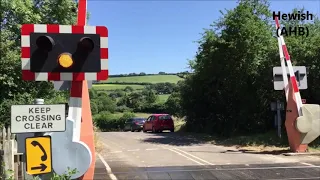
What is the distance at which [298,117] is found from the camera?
1439cm

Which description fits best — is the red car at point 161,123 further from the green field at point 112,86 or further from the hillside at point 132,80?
the green field at point 112,86

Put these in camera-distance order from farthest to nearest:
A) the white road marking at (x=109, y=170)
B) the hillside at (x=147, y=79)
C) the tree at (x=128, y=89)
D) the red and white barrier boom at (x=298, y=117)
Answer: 1. the hillside at (x=147, y=79)
2. the tree at (x=128, y=89)
3. the red and white barrier boom at (x=298, y=117)
4. the white road marking at (x=109, y=170)

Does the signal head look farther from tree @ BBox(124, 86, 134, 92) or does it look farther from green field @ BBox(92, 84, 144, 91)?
green field @ BBox(92, 84, 144, 91)

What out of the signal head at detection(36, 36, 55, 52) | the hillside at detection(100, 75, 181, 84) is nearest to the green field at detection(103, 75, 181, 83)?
the hillside at detection(100, 75, 181, 84)

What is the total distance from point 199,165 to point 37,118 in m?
8.15

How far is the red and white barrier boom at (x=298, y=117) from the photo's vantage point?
14.4 m

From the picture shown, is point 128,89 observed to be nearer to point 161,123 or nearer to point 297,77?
point 161,123

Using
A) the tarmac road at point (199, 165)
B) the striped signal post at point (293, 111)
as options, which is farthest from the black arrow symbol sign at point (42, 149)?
the striped signal post at point (293, 111)

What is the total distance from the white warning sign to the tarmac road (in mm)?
5472

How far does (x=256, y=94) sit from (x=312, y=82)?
2.94m

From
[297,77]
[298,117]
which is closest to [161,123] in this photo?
[297,77]

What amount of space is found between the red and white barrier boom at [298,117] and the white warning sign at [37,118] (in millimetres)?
11585

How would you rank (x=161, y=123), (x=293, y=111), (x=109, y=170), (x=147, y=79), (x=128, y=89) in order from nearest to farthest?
(x=109, y=170) < (x=293, y=111) < (x=161, y=123) < (x=128, y=89) < (x=147, y=79)

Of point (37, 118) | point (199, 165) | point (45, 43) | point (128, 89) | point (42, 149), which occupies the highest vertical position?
point (128, 89)
